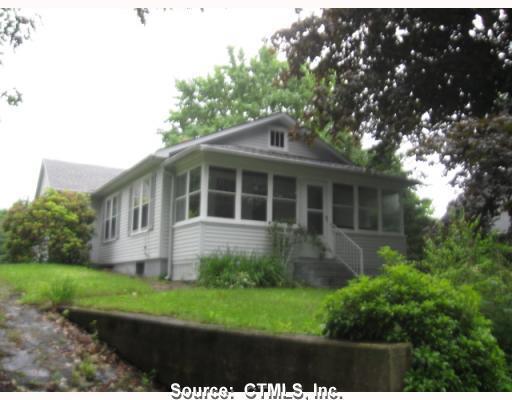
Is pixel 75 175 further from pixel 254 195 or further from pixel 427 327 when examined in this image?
pixel 427 327

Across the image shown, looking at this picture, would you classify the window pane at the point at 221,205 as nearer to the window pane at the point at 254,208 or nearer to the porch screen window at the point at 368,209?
the window pane at the point at 254,208

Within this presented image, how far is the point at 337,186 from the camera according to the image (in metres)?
16.2

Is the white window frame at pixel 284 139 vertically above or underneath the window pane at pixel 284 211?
above

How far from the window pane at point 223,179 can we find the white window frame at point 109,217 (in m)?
7.29

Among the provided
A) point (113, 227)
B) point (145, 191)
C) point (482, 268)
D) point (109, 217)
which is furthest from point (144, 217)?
point (482, 268)

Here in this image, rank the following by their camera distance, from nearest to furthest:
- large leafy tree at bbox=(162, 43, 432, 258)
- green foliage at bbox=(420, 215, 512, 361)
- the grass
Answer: green foliage at bbox=(420, 215, 512, 361) < the grass < large leafy tree at bbox=(162, 43, 432, 258)

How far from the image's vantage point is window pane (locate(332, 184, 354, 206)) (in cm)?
1606

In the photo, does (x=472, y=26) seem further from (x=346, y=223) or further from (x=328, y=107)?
(x=346, y=223)

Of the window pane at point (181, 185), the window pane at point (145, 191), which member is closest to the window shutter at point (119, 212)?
the window pane at point (145, 191)

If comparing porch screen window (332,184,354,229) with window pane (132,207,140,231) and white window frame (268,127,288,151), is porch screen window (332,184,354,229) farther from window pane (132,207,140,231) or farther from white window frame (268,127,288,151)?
window pane (132,207,140,231)

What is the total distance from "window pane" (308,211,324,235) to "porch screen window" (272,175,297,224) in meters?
0.57

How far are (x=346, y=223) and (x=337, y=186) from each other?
1151 millimetres

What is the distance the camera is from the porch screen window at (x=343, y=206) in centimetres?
1598

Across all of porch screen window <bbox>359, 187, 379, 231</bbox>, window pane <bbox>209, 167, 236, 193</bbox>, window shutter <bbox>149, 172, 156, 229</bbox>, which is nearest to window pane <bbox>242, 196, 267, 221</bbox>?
window pane <bbox>209, 167, 236, 193</bbox>
